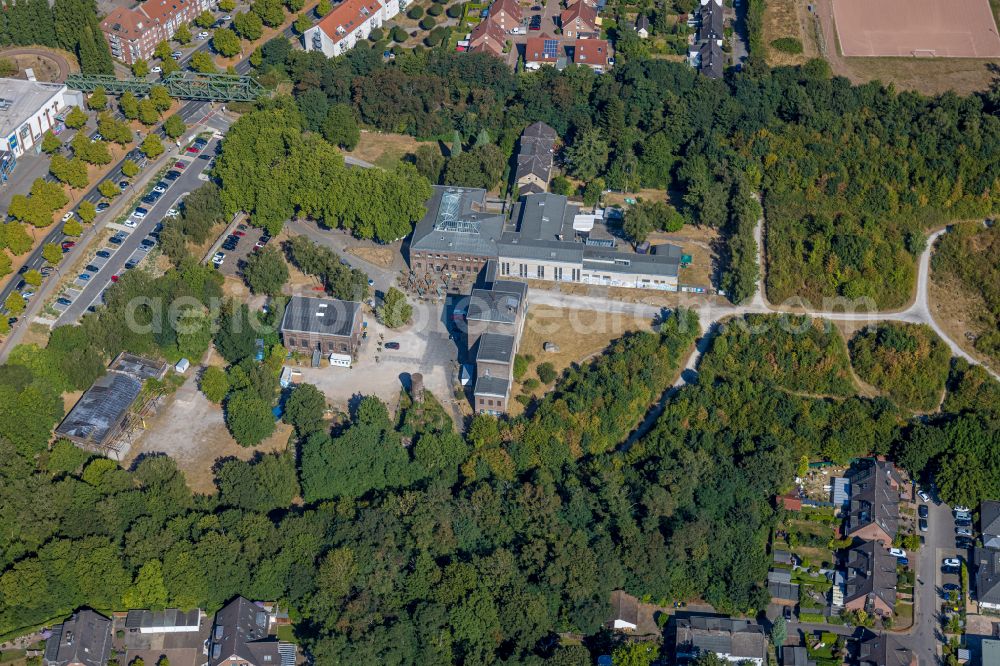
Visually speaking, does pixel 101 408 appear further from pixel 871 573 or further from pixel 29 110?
pixel 871 573

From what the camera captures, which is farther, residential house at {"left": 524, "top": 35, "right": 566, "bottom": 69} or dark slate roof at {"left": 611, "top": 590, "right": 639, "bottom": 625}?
residential house at {"left": 524, "top": 35, "right": 566, "bottom": 69}

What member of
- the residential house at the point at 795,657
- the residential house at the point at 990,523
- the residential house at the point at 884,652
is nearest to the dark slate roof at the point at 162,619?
the residential house at the point at 795,657

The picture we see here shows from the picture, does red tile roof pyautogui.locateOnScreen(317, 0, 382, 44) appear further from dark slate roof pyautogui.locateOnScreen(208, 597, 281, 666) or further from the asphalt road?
dark slate roof pyautogui.locateOnScreen(208, 597, 281, 666)

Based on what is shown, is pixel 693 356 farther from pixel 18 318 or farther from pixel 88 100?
pixel 88 100

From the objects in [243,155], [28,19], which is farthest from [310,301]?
[28,19]

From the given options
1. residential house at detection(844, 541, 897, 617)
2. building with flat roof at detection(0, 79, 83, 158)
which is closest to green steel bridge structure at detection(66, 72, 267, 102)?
building with flat roof at detection(0, 79, 83, 158)

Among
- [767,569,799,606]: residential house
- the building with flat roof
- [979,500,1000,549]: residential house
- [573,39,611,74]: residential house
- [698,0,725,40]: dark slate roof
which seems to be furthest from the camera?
[698,0,725,40]: dark slate roof

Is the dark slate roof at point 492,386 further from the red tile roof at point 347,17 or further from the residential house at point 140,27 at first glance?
the residential house at point 140,27
